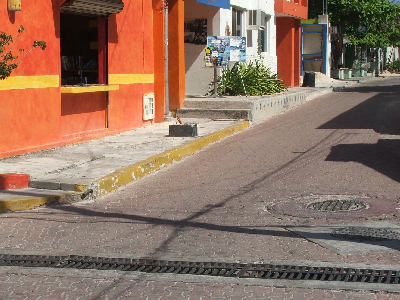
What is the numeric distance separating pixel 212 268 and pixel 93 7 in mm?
8340

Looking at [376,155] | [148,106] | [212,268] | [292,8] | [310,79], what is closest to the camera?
[212,268]

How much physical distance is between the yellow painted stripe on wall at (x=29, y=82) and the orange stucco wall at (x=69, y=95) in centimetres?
4

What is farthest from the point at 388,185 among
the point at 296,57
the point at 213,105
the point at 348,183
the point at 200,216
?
the point at 296,57

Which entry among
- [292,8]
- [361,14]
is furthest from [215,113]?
[361,14]

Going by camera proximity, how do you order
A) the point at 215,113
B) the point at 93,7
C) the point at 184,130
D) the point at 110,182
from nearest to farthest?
Result: the point at 110,182 → the point at 93,7 → the point at 184,130 → the point at 215,113

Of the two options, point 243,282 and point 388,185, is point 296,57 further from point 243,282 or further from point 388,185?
point 243,282

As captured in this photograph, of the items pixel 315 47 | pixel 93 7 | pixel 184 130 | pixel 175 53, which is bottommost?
pixel 184 130

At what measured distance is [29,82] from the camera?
36.8 ft

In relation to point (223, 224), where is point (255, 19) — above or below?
above

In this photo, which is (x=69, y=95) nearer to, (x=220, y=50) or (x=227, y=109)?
(x=227, y=109)

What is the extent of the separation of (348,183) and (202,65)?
12308mm

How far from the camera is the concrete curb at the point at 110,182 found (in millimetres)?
7977

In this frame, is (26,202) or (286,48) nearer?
(26,202)

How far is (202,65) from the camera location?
814 inches
